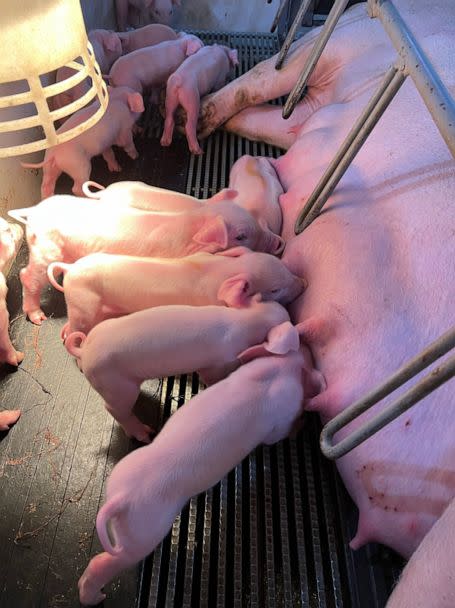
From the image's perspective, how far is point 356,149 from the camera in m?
1.49

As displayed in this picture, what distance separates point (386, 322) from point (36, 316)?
3.38 ft

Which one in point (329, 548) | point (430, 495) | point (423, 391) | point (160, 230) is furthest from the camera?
point (160, 230)

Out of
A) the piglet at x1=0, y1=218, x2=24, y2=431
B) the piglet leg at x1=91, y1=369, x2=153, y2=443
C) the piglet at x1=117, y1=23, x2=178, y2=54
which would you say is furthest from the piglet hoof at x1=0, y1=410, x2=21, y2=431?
the piglet at x1=117, y1=23, x2=178, y2=54

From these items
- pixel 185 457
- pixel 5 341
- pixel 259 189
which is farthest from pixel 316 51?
pixel 185 457

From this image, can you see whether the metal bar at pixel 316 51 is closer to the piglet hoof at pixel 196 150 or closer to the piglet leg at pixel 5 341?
the piglet hoof at pixel 196 150

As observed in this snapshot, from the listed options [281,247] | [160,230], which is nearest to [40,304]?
[160,230]

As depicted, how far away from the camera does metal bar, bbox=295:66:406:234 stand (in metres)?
1.33

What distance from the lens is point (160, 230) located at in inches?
66.1

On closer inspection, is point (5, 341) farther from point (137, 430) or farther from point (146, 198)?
point (146, 198)

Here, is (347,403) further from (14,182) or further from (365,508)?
(14,182)

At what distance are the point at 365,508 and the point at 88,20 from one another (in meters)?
2.59

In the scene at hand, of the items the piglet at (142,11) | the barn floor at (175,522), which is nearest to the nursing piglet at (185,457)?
the barn floor at (175,522)

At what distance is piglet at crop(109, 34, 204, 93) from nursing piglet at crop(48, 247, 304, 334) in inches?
49.5

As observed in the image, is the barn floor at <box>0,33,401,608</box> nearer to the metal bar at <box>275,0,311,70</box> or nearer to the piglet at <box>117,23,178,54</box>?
the metal bar at <box>275,0,311,70</box>
